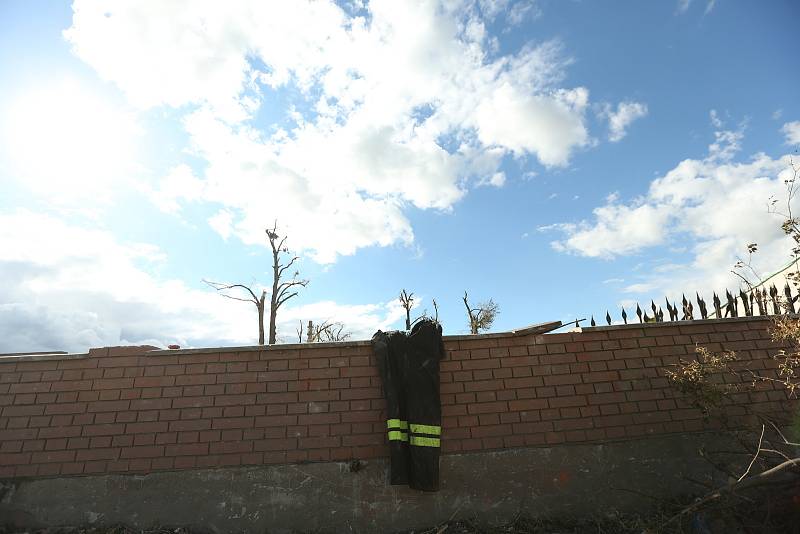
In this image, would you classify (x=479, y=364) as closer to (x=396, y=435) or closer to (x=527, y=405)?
(x=527, y=405)

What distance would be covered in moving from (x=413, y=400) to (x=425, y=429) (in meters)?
0.32

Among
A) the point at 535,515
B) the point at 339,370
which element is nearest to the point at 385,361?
the point at 339,370

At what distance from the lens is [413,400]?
183 inches

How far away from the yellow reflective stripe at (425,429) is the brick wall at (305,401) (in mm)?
197

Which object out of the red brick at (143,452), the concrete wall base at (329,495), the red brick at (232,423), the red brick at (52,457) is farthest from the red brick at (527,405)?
the red brick at (52,457)

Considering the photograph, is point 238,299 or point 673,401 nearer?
point 673,401

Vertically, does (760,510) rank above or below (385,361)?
below

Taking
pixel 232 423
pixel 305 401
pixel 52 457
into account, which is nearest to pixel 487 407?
pixel 305 401

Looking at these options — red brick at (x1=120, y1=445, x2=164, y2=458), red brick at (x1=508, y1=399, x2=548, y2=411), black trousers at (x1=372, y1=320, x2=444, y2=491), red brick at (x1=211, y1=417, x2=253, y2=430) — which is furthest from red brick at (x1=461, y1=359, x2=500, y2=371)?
red brick at (x1=120, y1=445, x2=164, y2=458)

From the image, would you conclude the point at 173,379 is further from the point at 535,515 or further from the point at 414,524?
the point at 535,515

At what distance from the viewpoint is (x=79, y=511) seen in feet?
14.8

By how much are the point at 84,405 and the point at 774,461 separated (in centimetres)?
739

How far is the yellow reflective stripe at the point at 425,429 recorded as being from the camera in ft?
14.8

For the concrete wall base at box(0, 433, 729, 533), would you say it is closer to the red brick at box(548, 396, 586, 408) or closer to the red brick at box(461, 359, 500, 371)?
the red brick at box(548, 396, 586, 408)
